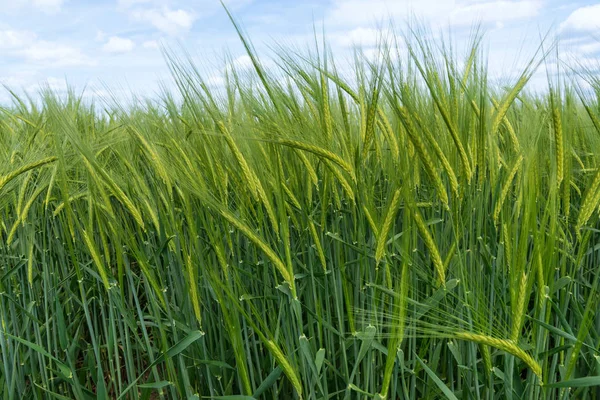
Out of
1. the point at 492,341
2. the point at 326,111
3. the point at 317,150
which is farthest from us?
the point at 326,111

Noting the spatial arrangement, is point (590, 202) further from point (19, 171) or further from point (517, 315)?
point (19, 171)

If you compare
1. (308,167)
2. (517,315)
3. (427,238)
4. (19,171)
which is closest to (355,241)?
(308,167)

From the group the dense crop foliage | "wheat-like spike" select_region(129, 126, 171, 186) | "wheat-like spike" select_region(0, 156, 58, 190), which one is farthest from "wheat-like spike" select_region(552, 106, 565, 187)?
"wheat-like spike" select_region(0, 156, 58, 190)

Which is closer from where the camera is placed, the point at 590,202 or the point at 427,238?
the point at 427,238

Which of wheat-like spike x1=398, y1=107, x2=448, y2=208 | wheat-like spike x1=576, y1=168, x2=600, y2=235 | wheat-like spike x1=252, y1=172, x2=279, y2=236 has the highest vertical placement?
wheat-like spike x1=398, y1=107, x2=448, y2=208

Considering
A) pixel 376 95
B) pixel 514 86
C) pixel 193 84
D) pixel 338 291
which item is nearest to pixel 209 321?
pixel 338 291

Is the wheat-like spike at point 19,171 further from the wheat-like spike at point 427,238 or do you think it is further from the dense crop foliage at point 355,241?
the wheat-like spike at point 427,238

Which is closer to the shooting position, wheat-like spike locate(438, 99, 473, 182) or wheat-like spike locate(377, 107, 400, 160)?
wheat-like spike locate(438, 99, 473, 182)

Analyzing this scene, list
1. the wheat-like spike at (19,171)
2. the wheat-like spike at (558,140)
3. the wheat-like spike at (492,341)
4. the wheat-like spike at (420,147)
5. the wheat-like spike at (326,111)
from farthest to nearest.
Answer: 1. the wheat-like spike at (19,171)
2. the wheat-like spike at (558,140)
3. the wheat-like spike at (326,111)
4. the wheat-like spike at (420,147)
5. the wheat-like spike at (492,341)

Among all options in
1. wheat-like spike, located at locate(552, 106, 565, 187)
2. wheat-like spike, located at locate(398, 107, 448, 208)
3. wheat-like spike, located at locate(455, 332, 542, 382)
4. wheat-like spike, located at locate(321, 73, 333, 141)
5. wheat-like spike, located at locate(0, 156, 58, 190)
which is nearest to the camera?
wheat-like spike, located at locate(455, 332, 542, 382)

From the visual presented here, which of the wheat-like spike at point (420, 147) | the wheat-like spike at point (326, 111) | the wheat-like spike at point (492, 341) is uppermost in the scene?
the wheat-like spike at point (326, 111)

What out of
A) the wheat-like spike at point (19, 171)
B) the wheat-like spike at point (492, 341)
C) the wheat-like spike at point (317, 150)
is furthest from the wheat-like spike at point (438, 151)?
the wheat-like spike at point (19, 171)

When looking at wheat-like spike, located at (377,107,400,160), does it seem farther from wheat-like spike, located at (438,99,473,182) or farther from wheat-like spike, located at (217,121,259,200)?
wheat-like spike, located at (217,121,259,200)

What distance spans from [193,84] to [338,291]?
57 centimetres
